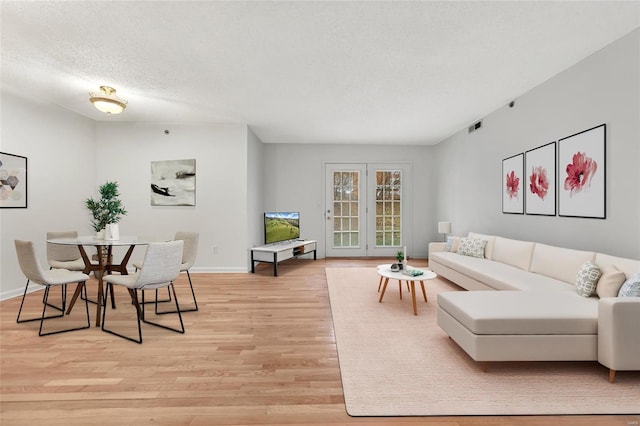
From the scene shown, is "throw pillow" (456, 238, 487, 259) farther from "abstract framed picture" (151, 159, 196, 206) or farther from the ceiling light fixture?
the ceiling light fixture

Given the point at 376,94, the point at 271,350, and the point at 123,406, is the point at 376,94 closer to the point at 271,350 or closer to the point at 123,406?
the point at 271,350

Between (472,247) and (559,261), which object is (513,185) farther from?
(559,261)

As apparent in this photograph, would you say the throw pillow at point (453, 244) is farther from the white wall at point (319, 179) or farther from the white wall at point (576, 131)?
the white wall at point (319, 179)

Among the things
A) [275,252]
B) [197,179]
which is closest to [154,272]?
[275,252]

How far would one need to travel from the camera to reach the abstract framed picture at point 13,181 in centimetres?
398

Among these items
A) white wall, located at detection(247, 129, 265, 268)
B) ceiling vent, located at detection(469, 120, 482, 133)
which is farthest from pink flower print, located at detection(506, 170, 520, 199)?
white wall, located at detection(247, 129, 265, 268)

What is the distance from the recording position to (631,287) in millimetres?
2225

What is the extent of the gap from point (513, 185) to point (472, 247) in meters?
1.04

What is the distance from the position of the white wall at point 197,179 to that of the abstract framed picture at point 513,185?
413cm

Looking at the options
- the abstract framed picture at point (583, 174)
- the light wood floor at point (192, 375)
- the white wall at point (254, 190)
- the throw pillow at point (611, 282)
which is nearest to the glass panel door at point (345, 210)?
the white wall at point (254, 190)

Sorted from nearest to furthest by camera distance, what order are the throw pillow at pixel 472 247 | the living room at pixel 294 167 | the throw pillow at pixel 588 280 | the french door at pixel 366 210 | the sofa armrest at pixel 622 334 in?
1. the sofa armrest at pixel 622 334
2. the throw pillow at pixel 588 280
3. the living room at pixel 294 167
4. the throw pillow at pixel 472 247
5. the french door at pixel 366 210

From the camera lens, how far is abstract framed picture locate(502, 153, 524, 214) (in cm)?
426

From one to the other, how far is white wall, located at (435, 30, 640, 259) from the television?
11.3 ft

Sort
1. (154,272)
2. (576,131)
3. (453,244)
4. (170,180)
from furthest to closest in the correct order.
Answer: (170,180)
(453,244)
(576,131)
(154,272)
